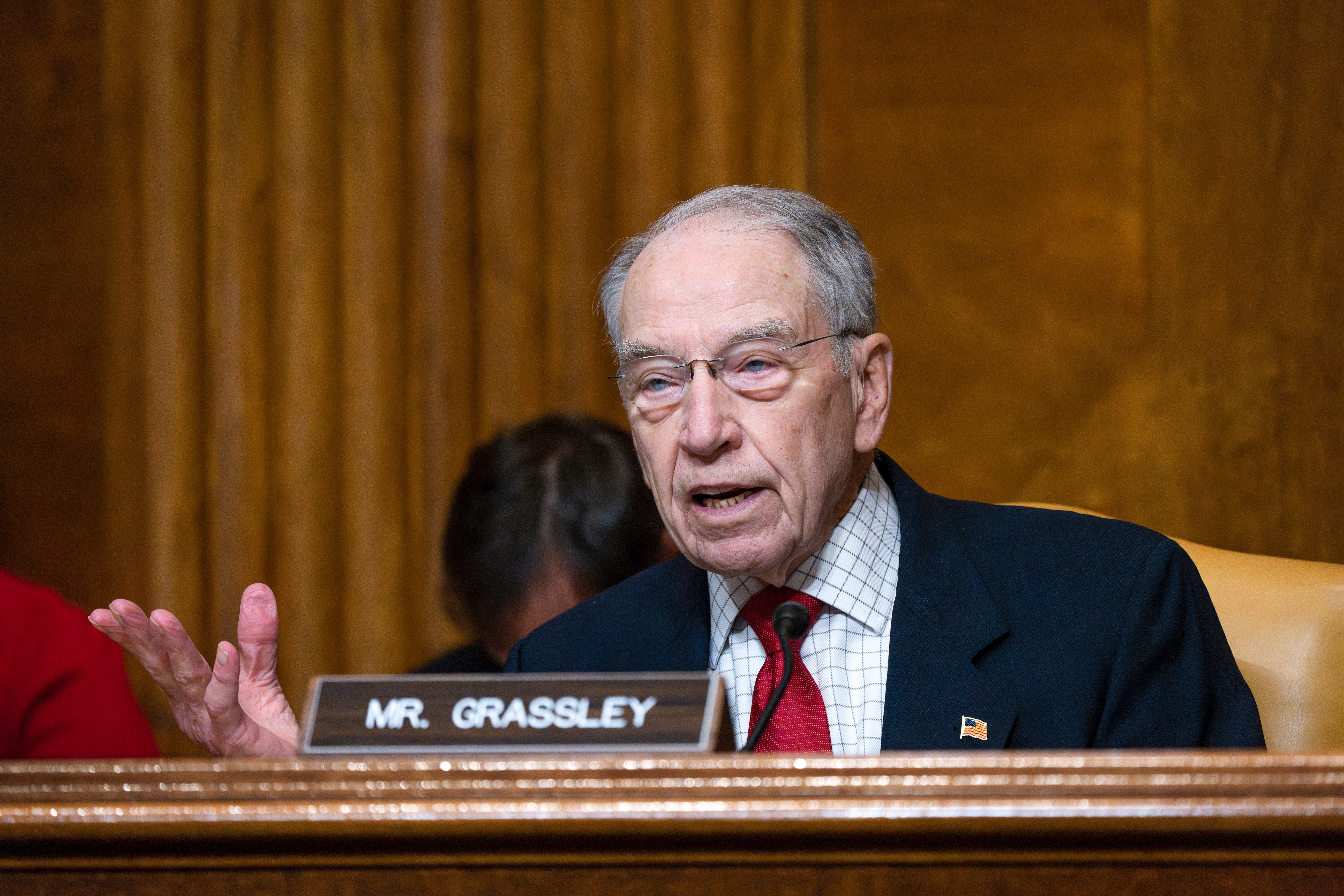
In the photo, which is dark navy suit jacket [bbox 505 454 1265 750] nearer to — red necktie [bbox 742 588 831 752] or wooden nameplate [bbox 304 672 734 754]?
red necktie [bbox 742 588 831 752]

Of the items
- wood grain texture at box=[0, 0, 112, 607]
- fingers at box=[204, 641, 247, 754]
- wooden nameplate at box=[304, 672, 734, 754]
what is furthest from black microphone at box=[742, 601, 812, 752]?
wood grain texture at box=[0, 0, 112, 607]

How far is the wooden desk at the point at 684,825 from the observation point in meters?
0.71

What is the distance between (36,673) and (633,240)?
981 mm

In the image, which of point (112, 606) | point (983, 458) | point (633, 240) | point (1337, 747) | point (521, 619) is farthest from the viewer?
point (983, 458)

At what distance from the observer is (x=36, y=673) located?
4.89ft

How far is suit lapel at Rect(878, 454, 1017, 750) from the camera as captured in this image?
1336mm

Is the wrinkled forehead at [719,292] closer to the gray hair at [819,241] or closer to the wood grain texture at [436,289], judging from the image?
the gray hair at [819,241]

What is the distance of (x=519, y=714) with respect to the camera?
87 centimetres

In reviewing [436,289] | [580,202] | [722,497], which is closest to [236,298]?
[436,289]

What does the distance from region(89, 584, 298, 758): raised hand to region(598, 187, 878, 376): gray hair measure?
1.91 ft

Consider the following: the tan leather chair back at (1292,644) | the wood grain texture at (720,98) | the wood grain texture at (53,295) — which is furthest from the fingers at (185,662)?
the wood grain texture at (53,295)

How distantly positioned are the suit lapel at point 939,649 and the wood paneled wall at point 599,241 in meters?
1.38

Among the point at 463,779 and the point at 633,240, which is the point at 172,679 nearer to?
the point at 463,779

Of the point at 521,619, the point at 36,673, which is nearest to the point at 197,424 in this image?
the point at 521,619
